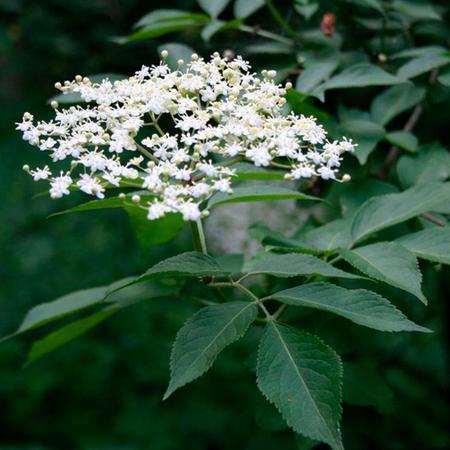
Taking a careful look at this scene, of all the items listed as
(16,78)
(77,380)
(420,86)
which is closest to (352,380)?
(420,86)

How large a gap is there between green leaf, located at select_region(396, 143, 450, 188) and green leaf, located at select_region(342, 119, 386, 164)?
0.12m

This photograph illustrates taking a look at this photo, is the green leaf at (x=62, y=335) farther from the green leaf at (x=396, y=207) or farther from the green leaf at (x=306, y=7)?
the green leaf at (x=306, y=7)

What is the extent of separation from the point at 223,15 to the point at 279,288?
1.75 meters

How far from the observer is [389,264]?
1.51 metres

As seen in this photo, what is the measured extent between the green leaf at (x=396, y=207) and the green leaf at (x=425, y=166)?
22cm

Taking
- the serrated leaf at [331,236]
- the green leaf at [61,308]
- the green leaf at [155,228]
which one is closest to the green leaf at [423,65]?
the serrated leaf at [331,236]

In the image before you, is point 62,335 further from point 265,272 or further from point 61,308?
point 265,272

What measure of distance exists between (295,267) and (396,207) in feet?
1.44

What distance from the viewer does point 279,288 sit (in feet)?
5.90

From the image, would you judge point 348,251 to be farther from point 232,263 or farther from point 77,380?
point 77,380

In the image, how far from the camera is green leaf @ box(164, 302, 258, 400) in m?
1.28

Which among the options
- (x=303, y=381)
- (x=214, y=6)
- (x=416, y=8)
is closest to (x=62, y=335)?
(x=303, y=381)

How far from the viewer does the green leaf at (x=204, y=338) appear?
1275mm

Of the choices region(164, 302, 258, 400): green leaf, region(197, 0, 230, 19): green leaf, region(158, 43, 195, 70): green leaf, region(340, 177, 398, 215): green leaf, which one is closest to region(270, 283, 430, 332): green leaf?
region(164, 302, 258, 400): green leaf
